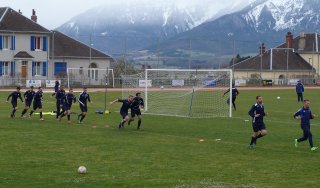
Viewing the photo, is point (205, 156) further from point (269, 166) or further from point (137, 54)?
point (137, 54)

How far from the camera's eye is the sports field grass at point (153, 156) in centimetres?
1634

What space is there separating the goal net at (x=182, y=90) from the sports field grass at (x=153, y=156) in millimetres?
8725

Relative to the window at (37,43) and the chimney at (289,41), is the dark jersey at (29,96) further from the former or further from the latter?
the chimney at (289,41)

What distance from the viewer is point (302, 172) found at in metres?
17.7

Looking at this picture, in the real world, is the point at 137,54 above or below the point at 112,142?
above

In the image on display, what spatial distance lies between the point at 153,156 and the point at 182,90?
24.9 metres

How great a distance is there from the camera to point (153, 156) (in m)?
20.3

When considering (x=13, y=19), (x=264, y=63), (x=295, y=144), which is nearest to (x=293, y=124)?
(x=295, y=144)

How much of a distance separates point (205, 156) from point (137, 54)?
8623 centimetres

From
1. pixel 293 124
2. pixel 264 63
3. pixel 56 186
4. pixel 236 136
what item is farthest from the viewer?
pixel 264 63

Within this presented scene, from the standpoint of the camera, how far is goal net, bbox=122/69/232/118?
40.8m

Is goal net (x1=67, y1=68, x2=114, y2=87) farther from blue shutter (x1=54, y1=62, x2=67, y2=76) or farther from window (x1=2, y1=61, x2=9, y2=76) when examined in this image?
window (x1=2, y1=61, x2=9, y2=76)

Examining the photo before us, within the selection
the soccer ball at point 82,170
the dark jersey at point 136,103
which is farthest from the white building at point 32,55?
the soccer ball at point 82,170

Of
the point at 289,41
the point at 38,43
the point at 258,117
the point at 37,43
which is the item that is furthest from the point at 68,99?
the point at 289,41
